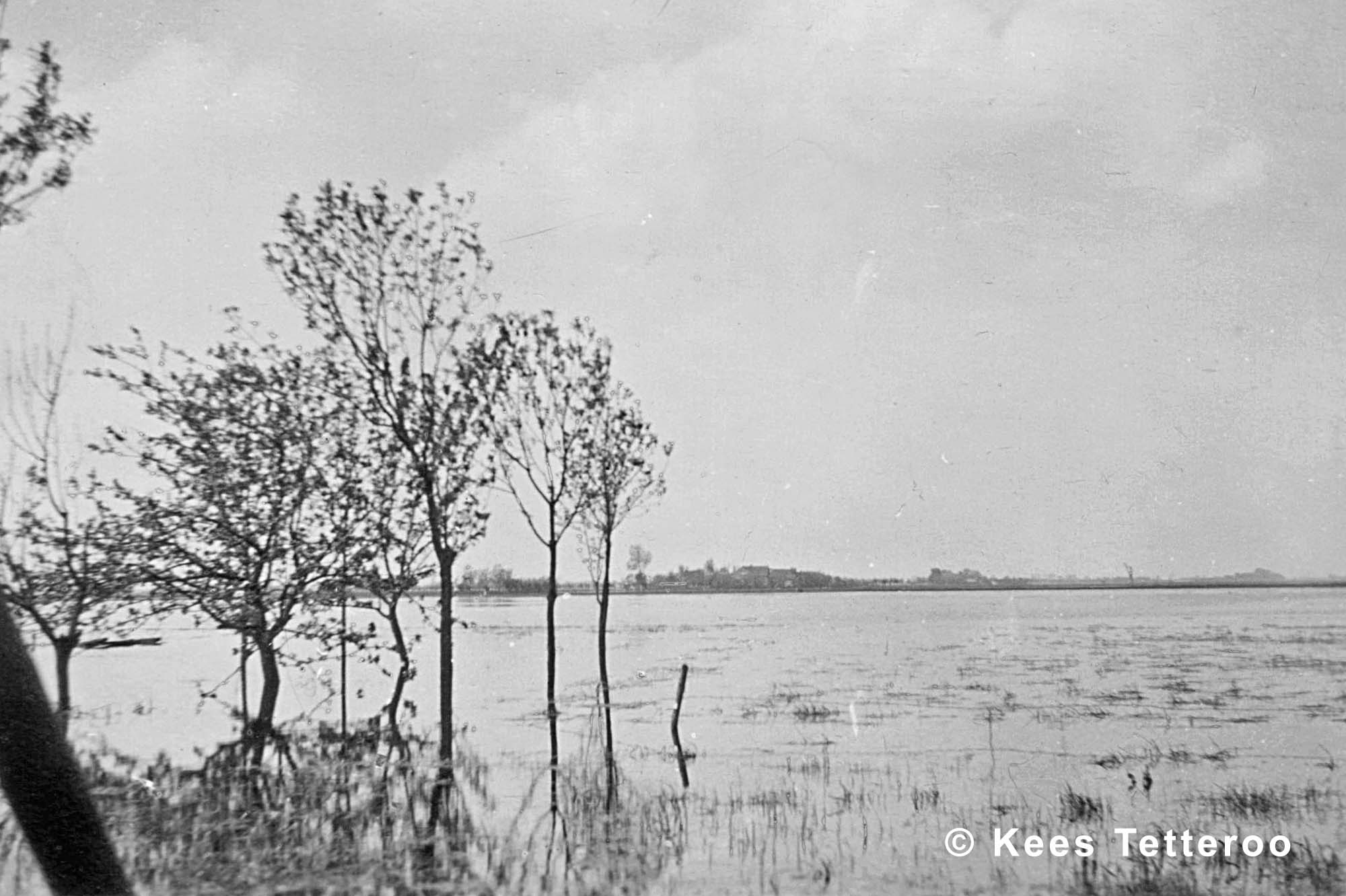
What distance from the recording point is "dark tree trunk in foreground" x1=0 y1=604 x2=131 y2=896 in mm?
6258

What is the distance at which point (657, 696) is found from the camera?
32.9m

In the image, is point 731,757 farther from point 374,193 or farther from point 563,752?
point 374,193

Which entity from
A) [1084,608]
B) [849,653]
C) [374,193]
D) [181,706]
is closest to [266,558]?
[374,193]

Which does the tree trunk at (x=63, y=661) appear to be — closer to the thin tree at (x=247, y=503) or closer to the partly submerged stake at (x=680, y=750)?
the thin tree at (x=247, y=503)

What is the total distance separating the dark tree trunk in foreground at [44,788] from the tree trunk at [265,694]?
624cm

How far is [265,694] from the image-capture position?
13.3m

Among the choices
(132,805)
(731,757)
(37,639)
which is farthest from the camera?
(731,757)

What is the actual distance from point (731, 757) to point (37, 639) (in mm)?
13167

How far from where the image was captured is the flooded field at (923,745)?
10820 mm

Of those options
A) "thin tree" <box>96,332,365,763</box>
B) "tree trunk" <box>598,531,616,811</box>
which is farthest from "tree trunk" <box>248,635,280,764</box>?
"tree trunk" <box>598,531,616,811</box>

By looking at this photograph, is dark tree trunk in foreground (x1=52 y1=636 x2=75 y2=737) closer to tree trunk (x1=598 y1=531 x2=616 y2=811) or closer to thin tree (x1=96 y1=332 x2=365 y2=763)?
thin tree (x1=96 y1=332 x2=365 y2=763)

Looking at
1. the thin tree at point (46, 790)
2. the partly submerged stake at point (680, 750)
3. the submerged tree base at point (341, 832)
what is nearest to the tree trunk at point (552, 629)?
the partly submerged stake at point (680, 750)

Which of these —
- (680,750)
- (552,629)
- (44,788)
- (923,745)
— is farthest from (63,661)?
(923,745)

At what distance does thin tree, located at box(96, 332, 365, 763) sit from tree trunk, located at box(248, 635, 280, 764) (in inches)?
0.8
